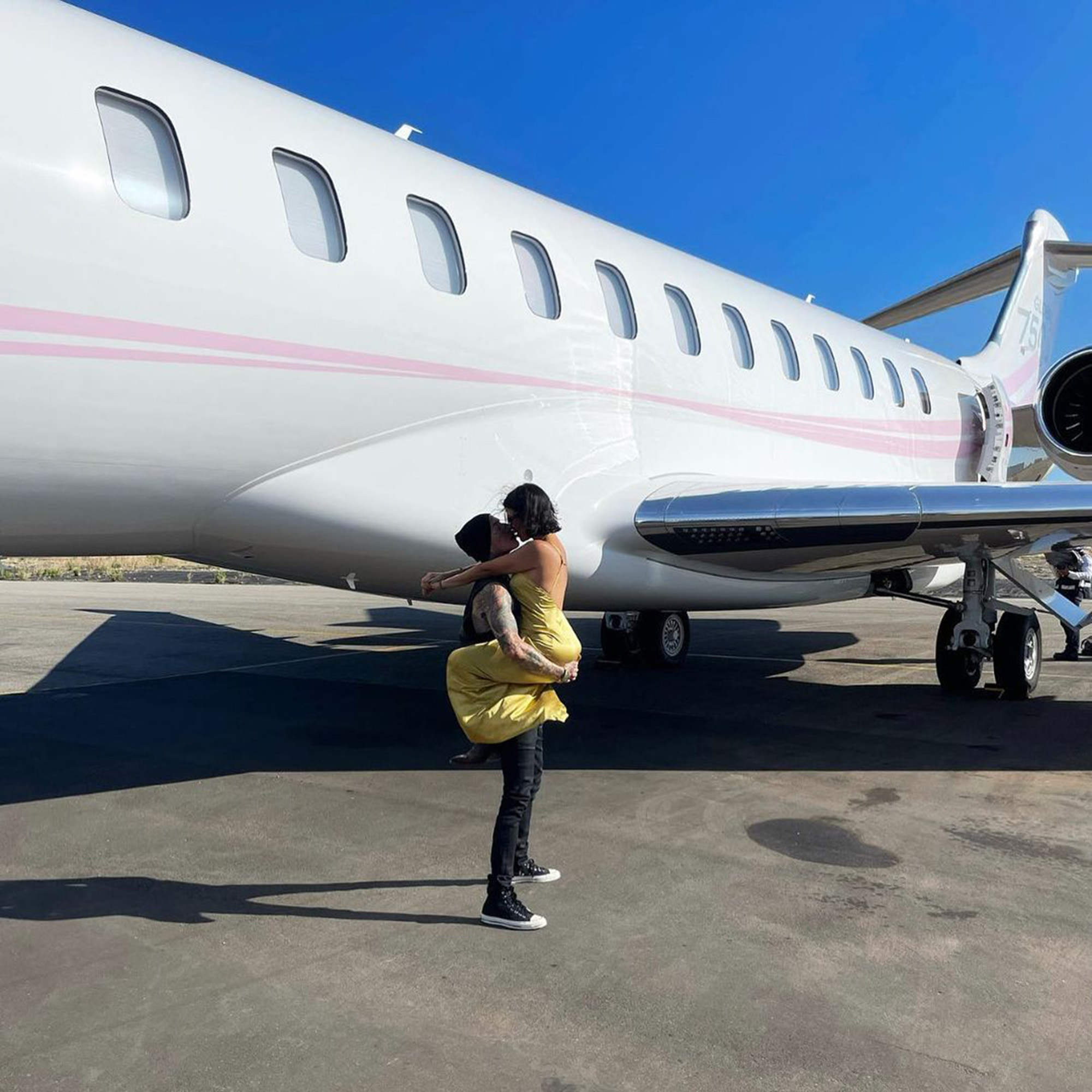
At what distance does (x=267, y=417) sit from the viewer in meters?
4.85

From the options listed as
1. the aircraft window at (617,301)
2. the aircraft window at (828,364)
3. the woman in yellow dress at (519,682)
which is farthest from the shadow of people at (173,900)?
the aircraft window at (828,364)

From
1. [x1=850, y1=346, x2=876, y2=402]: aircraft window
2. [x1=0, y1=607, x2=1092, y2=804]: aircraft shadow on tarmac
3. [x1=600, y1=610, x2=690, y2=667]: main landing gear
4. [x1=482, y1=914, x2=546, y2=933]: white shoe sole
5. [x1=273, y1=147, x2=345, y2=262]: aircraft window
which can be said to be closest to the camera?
[x1=482, y1=914, x2=546, y2=933]: white shoe sole

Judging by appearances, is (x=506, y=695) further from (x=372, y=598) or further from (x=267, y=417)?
(x=372, y=598)

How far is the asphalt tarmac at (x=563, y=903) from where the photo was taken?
9.23 ft

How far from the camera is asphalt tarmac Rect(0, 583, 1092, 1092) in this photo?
2812 mm

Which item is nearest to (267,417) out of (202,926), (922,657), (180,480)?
→ (180,480)

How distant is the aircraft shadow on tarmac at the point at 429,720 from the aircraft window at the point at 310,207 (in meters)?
3.13

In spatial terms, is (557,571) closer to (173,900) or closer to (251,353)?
(251,353)

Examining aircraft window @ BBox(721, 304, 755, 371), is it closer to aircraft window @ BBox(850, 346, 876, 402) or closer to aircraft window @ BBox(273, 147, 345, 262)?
aircraft window @ BBox(850, 346, 876, 402)

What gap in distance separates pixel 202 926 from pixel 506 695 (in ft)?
4.66

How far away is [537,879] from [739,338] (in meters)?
6.03

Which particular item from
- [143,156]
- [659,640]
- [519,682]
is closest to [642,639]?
[659,640]

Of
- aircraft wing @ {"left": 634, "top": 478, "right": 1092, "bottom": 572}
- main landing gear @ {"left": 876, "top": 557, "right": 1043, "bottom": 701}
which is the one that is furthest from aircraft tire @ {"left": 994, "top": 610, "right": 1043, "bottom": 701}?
aircraft wing @ {"left": 634, "top": 478, "right": 1092, "bottom": 572}

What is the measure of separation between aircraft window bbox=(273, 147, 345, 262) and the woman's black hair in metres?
2.06
